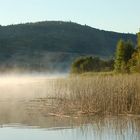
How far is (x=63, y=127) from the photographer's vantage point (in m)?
14.2

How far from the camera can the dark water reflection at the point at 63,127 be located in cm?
1277

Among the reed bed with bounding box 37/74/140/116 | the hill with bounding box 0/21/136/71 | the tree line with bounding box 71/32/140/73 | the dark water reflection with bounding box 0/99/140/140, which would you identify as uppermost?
the hill with bounding box 0/21/136/71

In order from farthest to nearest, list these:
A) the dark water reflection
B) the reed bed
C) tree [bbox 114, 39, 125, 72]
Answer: tree [bbox 114, 39, 125, 72], the reed bed, the dark water reflection

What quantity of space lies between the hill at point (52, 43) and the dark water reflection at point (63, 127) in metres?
70.5

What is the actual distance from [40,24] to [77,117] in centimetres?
9935

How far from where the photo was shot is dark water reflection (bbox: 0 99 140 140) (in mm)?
12766

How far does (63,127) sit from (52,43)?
92325 millimetres

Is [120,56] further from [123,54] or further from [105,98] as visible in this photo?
[105,98]

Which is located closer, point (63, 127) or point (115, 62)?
point (63, 127)

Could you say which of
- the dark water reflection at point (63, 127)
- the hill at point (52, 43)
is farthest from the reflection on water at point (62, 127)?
the hill at point (52, 43)

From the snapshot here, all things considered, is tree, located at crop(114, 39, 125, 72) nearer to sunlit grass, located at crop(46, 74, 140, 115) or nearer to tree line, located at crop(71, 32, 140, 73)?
tree line, located at crop(71, 32, 140, 73)

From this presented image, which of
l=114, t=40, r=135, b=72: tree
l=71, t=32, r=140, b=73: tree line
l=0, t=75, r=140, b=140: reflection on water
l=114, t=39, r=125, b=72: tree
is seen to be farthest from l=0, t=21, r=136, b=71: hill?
l=0, t=75, r=140, b=140: reflection on water

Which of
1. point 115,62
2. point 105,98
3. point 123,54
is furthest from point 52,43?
point 105,98

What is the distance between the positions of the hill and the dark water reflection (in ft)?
231
